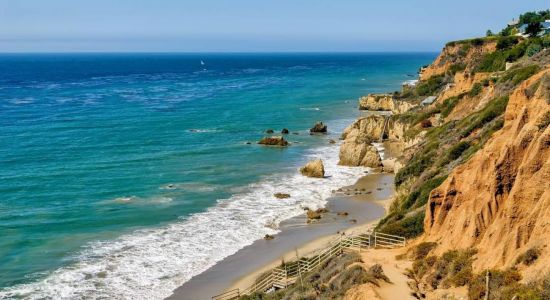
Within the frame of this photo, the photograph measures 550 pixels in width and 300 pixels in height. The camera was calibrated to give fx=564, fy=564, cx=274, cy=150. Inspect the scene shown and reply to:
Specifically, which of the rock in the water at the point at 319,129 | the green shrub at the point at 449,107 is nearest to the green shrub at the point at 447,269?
the green shrub at the point at 449,107

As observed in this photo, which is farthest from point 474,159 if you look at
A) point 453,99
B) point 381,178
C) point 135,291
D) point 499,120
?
point 453,99

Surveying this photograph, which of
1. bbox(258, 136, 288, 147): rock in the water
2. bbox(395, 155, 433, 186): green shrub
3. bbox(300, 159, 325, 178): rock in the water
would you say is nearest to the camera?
bbox(395, 155, 433, 186): green shrub

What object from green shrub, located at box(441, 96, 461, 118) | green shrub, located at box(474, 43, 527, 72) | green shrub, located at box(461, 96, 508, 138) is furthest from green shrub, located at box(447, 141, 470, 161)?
green shrub, located at box(474, 43, 527, 72)

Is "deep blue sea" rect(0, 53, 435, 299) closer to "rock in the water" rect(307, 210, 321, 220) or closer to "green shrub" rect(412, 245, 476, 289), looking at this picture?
"rock in the water" rect(307, 210, 321, 220)

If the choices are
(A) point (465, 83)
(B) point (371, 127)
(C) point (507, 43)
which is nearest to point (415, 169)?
(A) point (465, 83)

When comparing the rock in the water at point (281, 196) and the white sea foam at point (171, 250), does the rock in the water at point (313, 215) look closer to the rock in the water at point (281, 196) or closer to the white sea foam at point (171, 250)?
the white sea foam at point (171, 250)

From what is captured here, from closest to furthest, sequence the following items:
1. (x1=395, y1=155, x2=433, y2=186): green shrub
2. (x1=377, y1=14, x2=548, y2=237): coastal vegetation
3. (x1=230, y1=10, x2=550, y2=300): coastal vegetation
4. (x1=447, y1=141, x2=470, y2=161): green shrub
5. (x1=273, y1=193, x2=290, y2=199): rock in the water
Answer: (x1=230, y1=10, x2=550, y2=300): coastal vegetation < (x1=377, y1=14, x2=548, y2=237): coastal vegetation < (x1=447, y1=141, x2=470, y2=161): green shrub < (x1=395, y1=155, x2=433, y2=186): green shrub < (x1=273, y1=193, x2=290, y2=199): rock in the water
